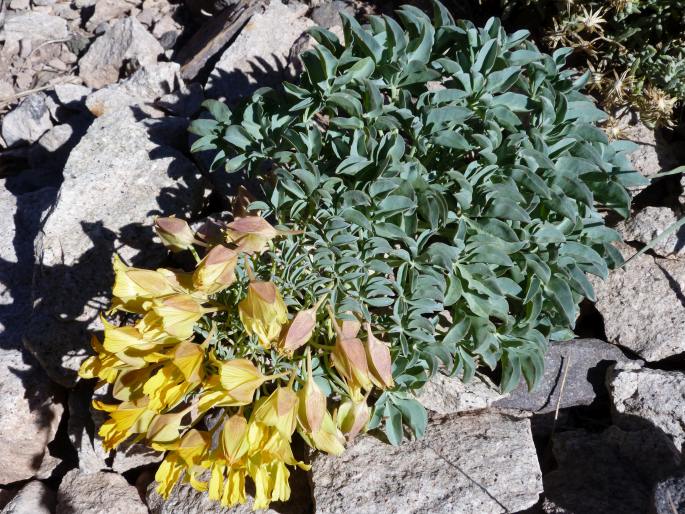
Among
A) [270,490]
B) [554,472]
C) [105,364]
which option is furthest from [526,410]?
[105,364]

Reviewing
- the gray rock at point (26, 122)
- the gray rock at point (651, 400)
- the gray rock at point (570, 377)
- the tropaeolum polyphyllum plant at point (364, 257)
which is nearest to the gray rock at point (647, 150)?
the tropaeolum polyphyllum plant at point (364, 257)

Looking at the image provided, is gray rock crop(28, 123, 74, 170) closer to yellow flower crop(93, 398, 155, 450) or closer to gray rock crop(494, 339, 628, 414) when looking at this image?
yellow flower crop(93, 398, 155, 450)

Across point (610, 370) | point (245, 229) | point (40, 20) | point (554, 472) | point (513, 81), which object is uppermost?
point (513, 81)

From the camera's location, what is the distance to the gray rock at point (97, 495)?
322 centimetres

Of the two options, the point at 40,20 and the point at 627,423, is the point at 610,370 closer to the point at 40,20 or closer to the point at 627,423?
the point at 627,423

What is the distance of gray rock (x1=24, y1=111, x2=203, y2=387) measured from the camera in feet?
10.9

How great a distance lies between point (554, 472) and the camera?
10.2 ft

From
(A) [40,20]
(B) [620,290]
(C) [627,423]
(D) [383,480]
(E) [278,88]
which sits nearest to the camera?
(D) [383,480]

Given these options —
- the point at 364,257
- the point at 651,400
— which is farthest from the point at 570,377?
the point at 364,257

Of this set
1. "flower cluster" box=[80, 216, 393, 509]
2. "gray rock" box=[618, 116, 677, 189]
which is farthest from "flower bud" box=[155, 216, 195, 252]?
"gray rock" box=[618, 116, 677, 189]

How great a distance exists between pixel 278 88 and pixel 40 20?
2.15 meters

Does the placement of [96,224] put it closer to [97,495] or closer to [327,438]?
[97,495]

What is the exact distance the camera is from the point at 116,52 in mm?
4629

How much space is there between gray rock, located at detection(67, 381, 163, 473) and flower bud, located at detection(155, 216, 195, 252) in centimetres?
108
